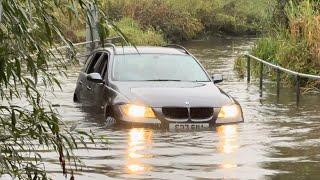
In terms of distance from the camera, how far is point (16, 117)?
4.17m

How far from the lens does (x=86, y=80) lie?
1316cm

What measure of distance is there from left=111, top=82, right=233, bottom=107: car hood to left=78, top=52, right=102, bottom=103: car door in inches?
60.0

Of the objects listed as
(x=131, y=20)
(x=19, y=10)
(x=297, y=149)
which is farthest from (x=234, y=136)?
(x=131, y=20)

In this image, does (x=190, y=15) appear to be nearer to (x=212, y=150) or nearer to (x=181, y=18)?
(x=181, y=18)

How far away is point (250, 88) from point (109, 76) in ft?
23.0

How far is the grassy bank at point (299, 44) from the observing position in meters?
17.9

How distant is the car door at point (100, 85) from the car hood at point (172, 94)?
46 cm

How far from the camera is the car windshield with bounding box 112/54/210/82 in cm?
1188

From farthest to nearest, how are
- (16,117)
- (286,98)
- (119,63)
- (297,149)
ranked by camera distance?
(286,98) < (119,63) < (297,149) < (16,117)

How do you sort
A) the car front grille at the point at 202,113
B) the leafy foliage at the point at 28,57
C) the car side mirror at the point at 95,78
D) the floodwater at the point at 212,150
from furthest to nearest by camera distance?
1. the car side mirror at the point at 95,78
2. the car front grille at the point at 202,113
3. the floodwater at the point at 212,150
4. the leafy foliage at the point at 28,57

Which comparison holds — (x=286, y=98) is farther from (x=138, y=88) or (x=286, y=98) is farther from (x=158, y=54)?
(x=138, y=88)

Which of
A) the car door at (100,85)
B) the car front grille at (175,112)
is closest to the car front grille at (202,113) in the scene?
the car front grille at (175,112)

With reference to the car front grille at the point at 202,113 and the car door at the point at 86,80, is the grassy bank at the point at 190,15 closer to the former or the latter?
the car door at the point at 86,80

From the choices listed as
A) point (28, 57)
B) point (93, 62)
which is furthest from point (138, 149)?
point (28, 57)
